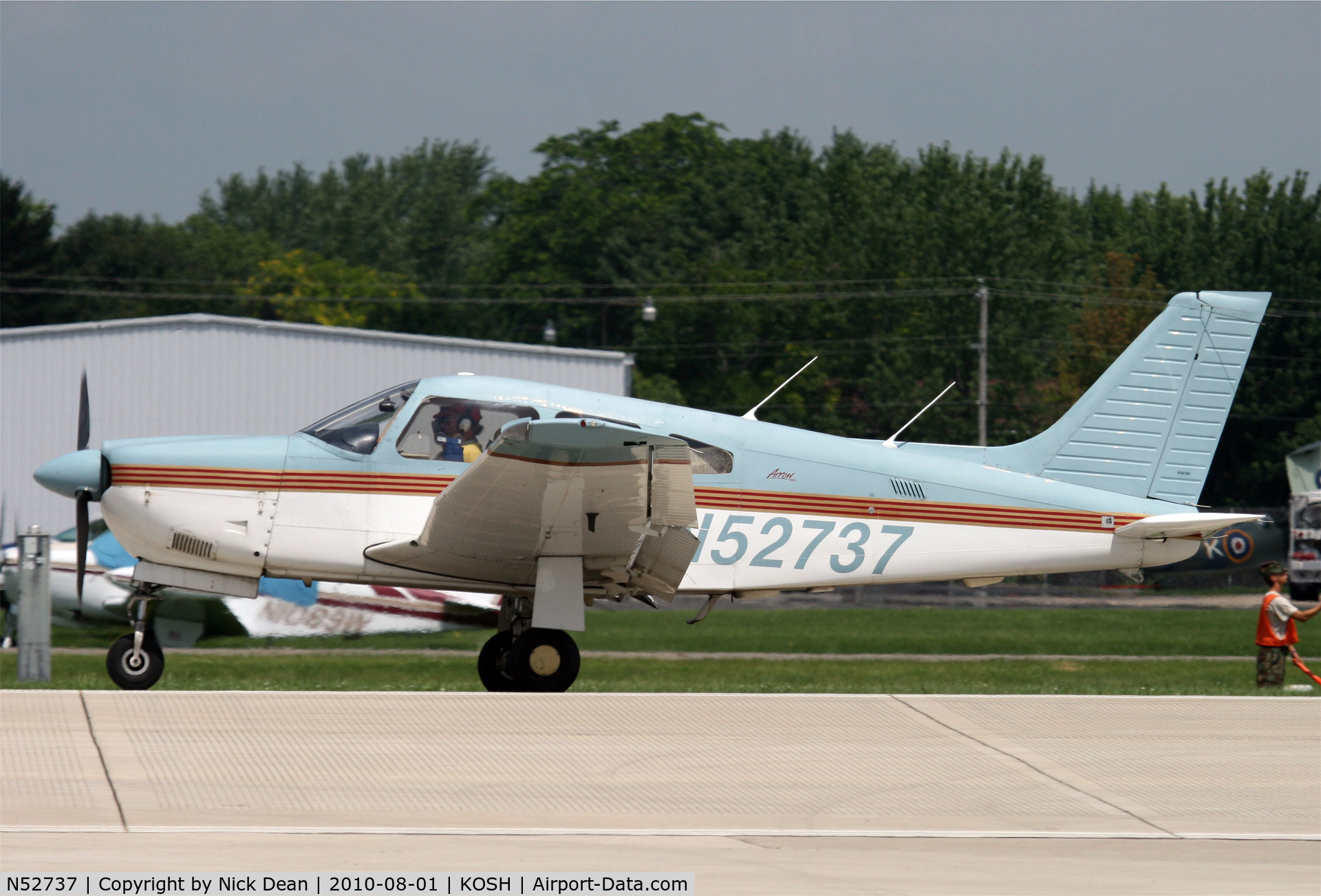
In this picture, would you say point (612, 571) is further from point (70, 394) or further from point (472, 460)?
point (70, 394)

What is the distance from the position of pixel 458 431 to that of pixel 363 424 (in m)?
0.77

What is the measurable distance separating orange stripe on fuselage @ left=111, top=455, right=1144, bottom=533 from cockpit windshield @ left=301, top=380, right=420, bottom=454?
24cm

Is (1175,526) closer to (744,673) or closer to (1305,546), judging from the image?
(744,673)

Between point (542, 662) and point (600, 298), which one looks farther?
point (600, 298)

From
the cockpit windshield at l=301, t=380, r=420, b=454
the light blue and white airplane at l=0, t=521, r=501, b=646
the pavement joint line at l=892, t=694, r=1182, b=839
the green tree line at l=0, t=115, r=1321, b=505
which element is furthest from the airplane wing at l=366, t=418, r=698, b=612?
the green tree line at l=0, t=115, r=1321, b=505

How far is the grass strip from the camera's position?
14391 millimetres

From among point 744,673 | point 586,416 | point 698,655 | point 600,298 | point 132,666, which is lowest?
point 698,655

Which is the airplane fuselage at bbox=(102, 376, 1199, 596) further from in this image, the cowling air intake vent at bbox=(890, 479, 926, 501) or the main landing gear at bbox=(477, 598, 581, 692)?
the main landing gear at bbox=(477, 598, 581, 692)

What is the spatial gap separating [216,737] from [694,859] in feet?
10.6

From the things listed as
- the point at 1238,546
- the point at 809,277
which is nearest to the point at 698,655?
the point at 1238,546

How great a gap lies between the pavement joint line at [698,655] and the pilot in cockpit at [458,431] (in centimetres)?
841

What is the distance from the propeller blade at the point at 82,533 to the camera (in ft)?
34.9

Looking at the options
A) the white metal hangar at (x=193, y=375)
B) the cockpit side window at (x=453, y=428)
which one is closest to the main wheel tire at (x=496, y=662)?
the cockpit side window at (x=453, y=428)

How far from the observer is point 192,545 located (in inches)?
426
